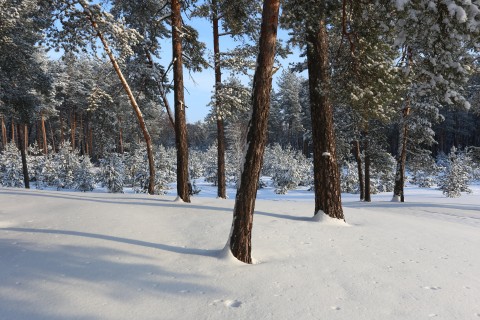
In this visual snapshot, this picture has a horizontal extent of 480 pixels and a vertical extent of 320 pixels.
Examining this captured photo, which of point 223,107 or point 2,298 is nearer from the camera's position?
point 2,298

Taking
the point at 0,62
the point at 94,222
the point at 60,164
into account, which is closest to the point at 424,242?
the point at 94,222

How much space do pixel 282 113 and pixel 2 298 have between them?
164ft

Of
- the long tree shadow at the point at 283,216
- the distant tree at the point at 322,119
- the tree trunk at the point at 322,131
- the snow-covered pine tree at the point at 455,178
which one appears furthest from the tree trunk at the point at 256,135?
the snow-covered pine tree at the point at 455,178

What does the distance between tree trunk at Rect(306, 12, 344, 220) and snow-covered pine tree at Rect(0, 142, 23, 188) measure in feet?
82.2

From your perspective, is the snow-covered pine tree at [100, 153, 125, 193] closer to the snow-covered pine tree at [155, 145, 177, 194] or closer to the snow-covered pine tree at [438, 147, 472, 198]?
the snow-covered pine tree at [155, 145, 177, 194]

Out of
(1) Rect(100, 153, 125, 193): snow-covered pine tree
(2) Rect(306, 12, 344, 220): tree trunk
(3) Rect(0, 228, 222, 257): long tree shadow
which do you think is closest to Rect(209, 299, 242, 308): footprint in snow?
(3) Rect(0, 228, 222, 257): long tree shadow

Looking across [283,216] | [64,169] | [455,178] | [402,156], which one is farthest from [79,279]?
[455,178]

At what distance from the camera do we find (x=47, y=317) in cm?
284

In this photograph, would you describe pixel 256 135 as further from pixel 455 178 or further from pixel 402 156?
pixel 455 178

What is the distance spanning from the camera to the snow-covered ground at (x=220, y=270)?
10.0 ft

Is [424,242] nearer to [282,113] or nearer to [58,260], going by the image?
[58,260]

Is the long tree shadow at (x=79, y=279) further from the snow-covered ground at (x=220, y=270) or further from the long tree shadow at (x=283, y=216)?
the long tree shadow at (x=283, y=216)

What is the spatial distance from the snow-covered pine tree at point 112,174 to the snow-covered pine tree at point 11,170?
21.6ft

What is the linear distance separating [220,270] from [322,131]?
146 inches
